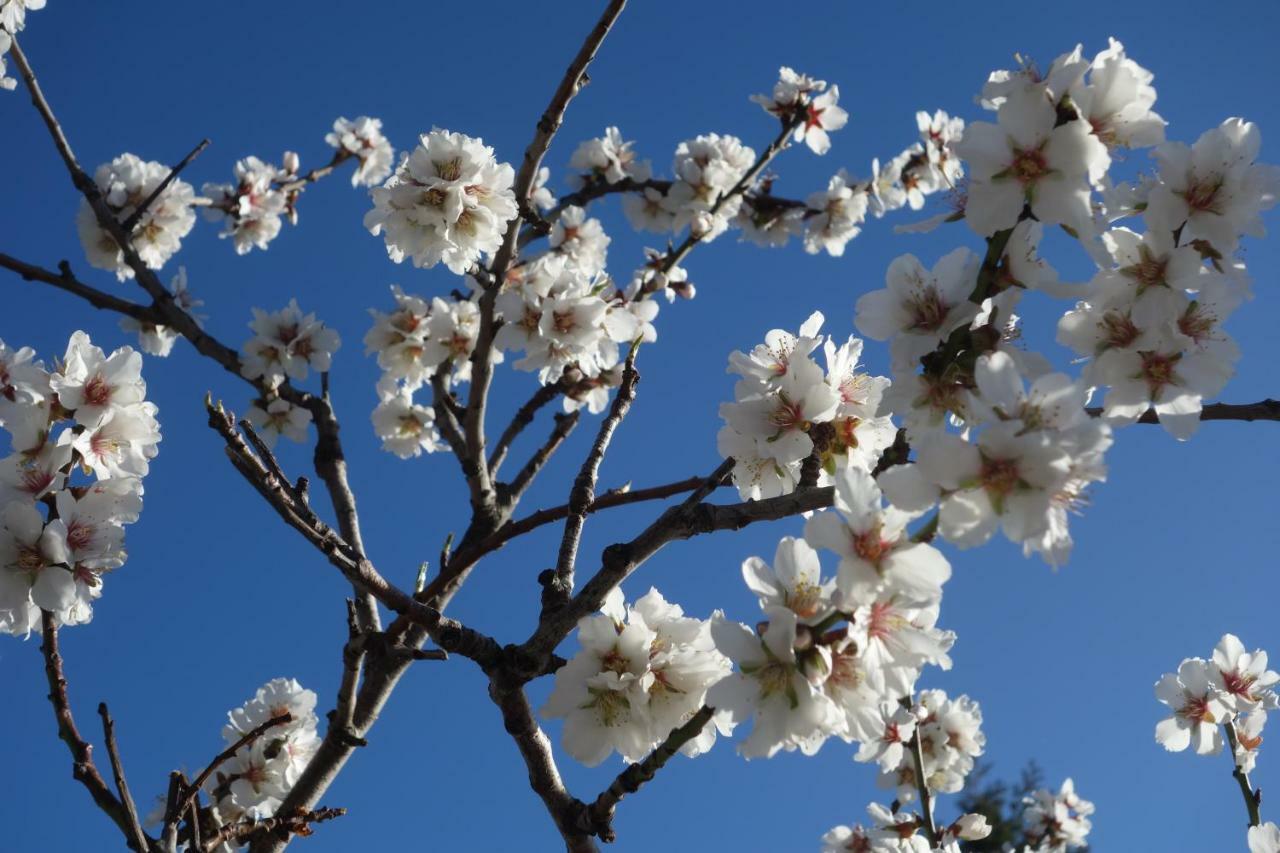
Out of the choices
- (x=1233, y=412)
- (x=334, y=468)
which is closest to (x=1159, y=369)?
(x=1233, y=412)

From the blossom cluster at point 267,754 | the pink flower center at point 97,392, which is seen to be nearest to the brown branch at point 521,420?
the blossom cluster at point 267,754

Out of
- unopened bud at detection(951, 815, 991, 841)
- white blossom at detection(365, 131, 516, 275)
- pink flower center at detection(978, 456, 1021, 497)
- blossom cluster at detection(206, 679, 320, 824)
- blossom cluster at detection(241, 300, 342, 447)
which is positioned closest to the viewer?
pink flower center at detection(978, 456, 1021, 497)

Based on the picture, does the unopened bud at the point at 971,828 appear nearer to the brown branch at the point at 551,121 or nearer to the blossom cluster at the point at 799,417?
the blossom cluster at the point at 799,417

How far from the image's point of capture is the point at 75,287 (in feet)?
13.3

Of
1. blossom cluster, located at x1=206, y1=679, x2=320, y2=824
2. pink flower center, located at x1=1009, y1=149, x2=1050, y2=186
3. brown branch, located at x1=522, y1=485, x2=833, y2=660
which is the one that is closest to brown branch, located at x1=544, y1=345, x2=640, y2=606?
brown branch, located at x1=522, y1=485, x2=833, y2=660

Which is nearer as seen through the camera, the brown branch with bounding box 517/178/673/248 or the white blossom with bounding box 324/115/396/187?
the brown branch with bounding box 517/178/673/248

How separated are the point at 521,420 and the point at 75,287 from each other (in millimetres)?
2003

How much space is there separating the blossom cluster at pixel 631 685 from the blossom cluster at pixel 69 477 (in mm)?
957

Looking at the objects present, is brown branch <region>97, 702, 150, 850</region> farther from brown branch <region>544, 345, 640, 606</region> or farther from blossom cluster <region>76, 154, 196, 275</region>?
blossom cluster <region>76, 154, 196, 275</region>

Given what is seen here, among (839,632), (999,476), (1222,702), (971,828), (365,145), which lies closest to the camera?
(999,476)

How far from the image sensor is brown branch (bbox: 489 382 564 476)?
402cm

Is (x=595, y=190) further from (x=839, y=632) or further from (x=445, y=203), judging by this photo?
(x=839, y=632)

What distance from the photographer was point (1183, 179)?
5.74ft

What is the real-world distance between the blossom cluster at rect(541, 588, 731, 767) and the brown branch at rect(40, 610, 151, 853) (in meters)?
0.87
